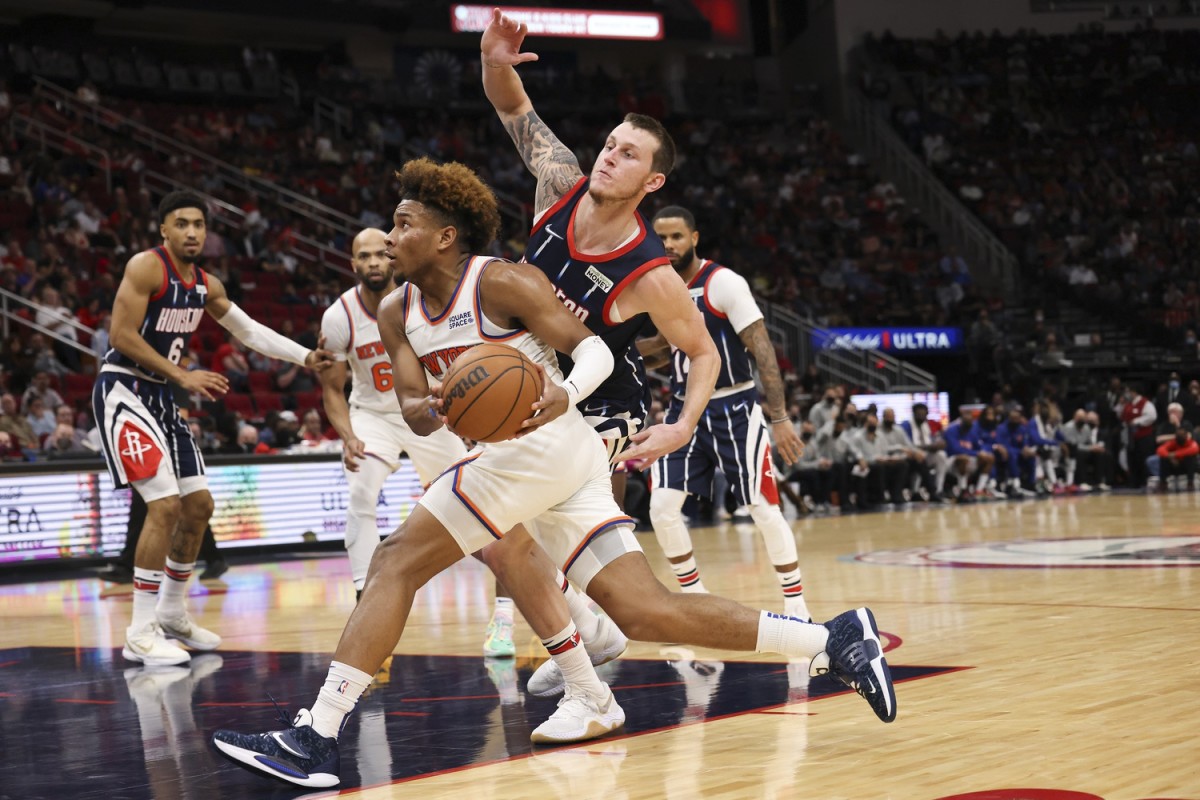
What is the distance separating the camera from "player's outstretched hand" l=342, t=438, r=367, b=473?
6.60 metres

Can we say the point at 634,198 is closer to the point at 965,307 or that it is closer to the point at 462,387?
the point at 462,387

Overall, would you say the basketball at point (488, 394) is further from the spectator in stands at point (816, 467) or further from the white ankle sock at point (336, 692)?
the spectator in stands at point (816, 467)

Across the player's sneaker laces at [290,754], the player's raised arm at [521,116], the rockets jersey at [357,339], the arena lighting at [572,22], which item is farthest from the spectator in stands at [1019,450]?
the player's sneaker laces at [290,754]

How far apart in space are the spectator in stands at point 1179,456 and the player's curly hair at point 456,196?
688 inches

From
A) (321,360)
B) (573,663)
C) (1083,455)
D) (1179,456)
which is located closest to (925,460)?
(1083,455)

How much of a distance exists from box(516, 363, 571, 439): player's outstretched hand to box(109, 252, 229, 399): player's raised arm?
305 centimetres

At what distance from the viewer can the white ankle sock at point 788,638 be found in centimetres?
446

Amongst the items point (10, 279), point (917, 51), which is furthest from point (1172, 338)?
point (10, 279)

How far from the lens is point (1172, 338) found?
1005 inches

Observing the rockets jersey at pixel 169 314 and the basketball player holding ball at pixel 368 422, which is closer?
the basketball player holding ball at pixel 368 422

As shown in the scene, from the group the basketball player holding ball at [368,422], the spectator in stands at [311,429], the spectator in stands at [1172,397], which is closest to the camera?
the basketball player holding ball at [368,422]

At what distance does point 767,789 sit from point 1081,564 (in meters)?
6.55

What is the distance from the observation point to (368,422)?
22.8ft

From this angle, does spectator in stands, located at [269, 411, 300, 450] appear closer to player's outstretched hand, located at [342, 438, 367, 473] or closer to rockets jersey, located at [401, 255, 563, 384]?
player's outstretched hand, located at [342, 438, 367, 473]
